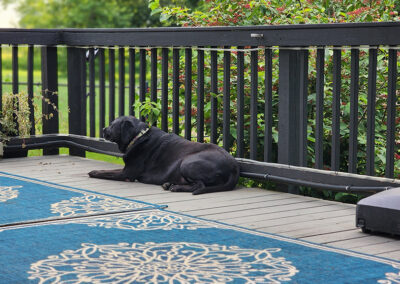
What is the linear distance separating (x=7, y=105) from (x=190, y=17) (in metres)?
1.76

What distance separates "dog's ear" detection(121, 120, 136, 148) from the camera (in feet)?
17.4

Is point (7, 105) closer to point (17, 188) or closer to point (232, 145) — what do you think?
point (17, 188)

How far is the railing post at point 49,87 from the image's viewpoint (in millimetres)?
6750

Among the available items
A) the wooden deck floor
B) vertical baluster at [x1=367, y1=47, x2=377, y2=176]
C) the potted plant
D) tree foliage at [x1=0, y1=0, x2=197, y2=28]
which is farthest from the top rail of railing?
tree foliage at [x1=0, y1=0, x2=197, y2=28]

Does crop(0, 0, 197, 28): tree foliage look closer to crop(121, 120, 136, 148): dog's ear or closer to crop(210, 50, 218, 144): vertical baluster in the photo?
crop(210, 50, 218, 144): vertical baluster

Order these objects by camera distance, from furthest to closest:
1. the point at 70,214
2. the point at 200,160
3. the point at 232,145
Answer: the point at 232,145 < the point at 200,160 < the point at 70,214

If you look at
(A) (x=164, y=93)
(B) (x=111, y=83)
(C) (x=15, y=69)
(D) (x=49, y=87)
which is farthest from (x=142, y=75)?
(C) (x=15, y=69)

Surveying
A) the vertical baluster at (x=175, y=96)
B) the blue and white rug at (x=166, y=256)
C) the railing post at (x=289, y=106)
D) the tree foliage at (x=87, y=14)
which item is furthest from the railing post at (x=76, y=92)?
the tree foliage at (x=87, y=14)

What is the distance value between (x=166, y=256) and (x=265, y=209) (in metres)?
1.29

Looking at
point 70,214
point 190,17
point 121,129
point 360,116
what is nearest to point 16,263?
point 70,214

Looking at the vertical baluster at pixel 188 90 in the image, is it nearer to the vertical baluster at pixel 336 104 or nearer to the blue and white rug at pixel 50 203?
the blue and white rug at pixel 50 203

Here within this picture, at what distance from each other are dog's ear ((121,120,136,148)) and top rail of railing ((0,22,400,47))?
77 cm

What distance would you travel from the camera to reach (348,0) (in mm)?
5984

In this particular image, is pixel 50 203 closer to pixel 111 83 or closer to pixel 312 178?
pixel 312 178
